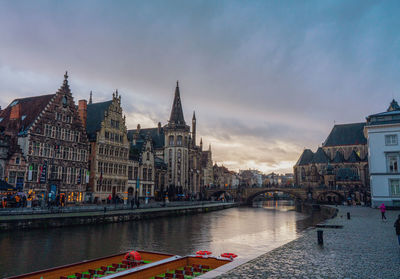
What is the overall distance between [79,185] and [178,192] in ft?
125

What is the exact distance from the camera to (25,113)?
4600 centimetres

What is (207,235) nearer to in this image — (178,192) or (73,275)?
(73,275)

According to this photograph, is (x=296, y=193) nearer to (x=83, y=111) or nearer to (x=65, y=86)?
(x=83, y=111)

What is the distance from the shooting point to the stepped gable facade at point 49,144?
A: 41875mm

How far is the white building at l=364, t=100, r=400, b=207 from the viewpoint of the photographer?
4694 centimetres

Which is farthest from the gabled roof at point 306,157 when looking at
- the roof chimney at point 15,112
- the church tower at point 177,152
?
the roof chimney at point 15,112

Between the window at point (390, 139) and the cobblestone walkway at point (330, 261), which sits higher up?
the window at point (390, 139)

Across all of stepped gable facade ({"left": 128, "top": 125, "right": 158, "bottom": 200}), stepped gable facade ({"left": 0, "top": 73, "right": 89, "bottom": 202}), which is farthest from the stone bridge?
stepped gable facade ({"left": 0, "top": 73, "right": 89, "bottom": 202})

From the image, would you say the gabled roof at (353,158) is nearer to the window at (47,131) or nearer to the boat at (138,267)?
the window at (47,131)

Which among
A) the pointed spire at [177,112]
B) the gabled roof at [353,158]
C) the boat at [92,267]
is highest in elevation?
the pointed spire at [177,112]

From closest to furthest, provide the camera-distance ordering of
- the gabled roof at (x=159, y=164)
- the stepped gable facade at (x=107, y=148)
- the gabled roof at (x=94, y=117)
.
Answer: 1. the stepped gable facade at (x=107, y=148)
2. the gabled roof at (x=94, y=117)
3. the gabled roof at (x=159, y=164)

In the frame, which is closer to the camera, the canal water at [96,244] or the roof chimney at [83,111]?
the canal water at [96,244]

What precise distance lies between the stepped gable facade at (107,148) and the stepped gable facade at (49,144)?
2.72 metres

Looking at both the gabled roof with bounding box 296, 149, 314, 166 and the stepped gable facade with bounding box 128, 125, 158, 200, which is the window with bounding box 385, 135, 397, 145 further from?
the gabled roof with bounding box 296, 149, 314, 166
